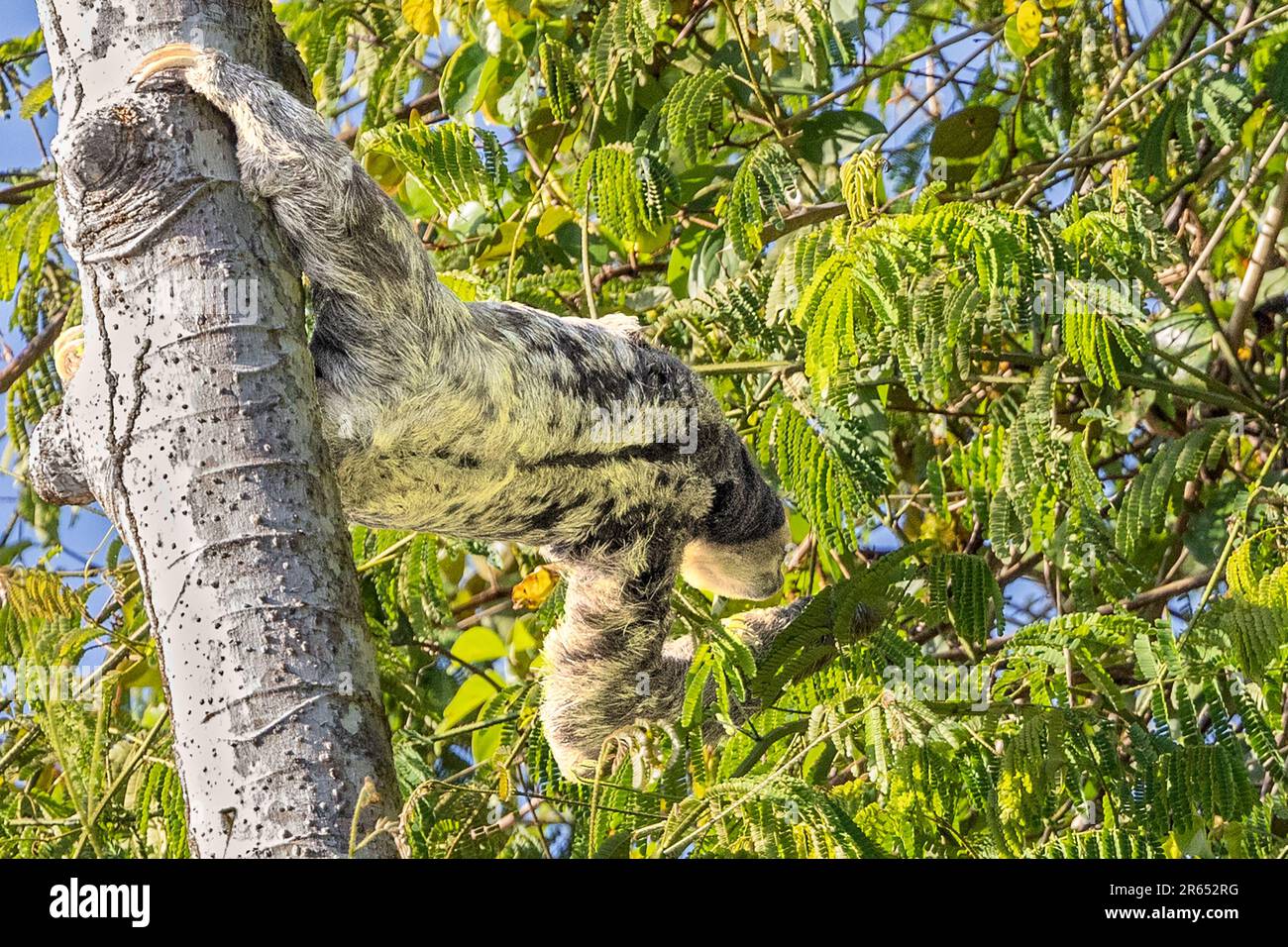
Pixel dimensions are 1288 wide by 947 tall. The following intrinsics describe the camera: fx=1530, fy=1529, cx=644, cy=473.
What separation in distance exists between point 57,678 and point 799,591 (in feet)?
9.28

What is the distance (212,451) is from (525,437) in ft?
4.66

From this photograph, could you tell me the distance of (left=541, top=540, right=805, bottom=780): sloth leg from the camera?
4.91 m

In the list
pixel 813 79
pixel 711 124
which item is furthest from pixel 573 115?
pixel 813 79

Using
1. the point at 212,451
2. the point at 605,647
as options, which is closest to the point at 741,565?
the point at 605,647

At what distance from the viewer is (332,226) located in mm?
3281

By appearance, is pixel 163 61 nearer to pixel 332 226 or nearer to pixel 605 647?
pixel 332 226

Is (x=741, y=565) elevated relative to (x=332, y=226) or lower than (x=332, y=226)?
lower

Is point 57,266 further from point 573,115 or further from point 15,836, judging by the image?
point 15,836

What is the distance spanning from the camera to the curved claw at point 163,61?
2967 millimetres

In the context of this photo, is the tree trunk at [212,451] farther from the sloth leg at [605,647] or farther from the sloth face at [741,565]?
the sloth face at [741,565]

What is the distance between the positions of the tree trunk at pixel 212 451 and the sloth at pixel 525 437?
0.13 metres

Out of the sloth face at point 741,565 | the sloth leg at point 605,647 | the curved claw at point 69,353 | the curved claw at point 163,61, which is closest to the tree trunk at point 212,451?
the curved claw at point 163,61

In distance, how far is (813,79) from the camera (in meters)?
5.68

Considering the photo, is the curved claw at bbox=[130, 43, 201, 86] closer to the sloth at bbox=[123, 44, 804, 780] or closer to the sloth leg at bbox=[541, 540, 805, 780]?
the sloth at bbox=[123, 44, 804, 780]
